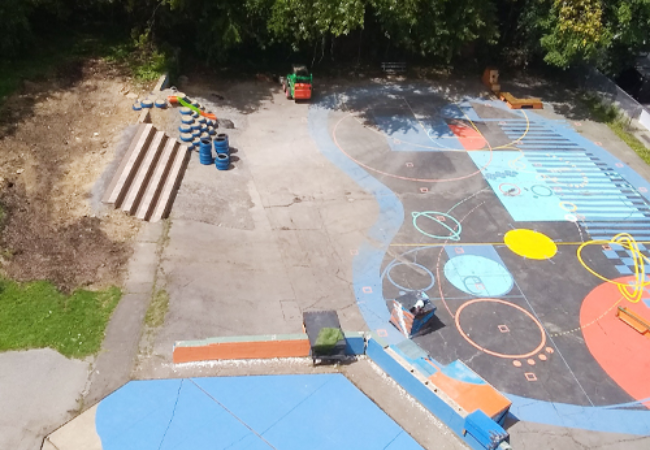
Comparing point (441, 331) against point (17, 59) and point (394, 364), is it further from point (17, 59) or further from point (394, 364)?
point (17, 59)

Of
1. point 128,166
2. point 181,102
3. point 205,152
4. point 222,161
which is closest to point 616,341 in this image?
point 222,161

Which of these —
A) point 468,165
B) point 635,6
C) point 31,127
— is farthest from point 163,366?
point 635,6

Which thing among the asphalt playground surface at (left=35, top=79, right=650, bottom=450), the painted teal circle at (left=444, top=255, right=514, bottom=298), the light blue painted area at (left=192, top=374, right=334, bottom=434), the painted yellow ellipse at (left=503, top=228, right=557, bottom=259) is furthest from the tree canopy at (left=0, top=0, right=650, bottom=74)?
the light blue painted area at (left=192, top=374, right=334, bottom=434)

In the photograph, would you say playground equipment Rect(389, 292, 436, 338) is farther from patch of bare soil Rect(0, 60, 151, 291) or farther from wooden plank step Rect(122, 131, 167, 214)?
wooden plank step Rect(122, 131, 167, 214)

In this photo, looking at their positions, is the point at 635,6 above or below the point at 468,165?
above

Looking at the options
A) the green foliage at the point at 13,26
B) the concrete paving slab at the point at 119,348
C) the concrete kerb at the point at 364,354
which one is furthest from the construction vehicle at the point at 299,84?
the concrete kerb at the point at 364,354

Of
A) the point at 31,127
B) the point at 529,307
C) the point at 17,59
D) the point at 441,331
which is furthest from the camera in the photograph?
the point at 17,59
